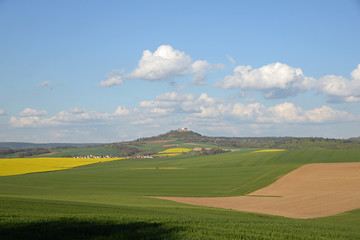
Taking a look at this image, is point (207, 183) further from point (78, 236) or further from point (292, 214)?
point (78, 236)

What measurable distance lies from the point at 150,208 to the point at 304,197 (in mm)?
18739

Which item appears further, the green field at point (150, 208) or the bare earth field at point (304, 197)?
the bare earth field at point (304, 197)

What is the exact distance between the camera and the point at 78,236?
11.6m

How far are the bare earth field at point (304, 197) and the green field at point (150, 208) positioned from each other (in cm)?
235

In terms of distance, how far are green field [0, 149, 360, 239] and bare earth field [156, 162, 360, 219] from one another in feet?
7.70

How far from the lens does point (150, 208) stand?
91.6 feet

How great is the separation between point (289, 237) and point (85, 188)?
1655 inches

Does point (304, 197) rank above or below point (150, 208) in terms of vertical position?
below

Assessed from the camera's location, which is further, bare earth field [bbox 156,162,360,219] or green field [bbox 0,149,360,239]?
bare earth field [bbox 156,162,360,219]

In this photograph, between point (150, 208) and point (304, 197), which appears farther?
point (304, 197)

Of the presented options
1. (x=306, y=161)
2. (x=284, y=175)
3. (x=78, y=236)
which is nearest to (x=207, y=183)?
(x=284, y=175)

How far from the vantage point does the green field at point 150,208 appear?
42.7 ft

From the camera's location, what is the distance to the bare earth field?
31.5 metres

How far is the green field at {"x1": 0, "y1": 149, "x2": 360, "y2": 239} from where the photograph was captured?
13000 mm
